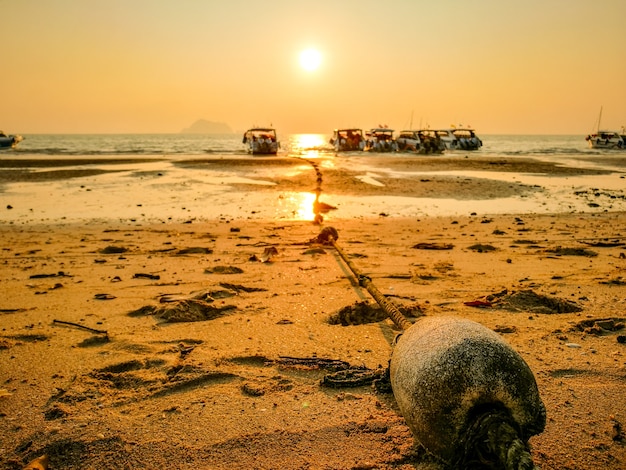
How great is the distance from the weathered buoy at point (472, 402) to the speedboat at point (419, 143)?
40907 millimetres

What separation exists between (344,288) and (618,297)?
10.0 ft

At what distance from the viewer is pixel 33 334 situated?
170 inches

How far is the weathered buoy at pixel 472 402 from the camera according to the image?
2.17 meters

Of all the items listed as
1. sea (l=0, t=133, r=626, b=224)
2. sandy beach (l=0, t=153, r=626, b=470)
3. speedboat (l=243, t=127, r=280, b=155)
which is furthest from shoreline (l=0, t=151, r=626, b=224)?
speedboat (l=243, t=127, r=280, b=155)

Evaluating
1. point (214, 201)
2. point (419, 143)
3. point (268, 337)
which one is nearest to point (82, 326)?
point (268, 337)

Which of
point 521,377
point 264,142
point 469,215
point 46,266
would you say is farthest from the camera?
point 264,142

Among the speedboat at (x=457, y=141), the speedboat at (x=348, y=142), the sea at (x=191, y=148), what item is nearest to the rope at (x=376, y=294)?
the sea at (x=191, y=148)

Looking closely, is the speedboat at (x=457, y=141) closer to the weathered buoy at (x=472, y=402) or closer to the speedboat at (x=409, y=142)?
the speedboat at (x=409, y=142)

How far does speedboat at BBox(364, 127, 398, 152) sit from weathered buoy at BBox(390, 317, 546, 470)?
4434cm

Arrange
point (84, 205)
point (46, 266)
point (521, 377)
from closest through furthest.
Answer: point (521, 377) < point (46, 266) < point (84, 205)

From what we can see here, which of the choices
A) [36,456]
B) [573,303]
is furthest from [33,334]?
[573,303]

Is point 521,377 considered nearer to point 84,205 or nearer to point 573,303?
point 573,303

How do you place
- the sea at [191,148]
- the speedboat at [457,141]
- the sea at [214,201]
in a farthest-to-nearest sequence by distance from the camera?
the speedboat at [457,141]
the sea at [191,148]
the sea at [214,201]

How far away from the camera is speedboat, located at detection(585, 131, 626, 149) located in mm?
50750
